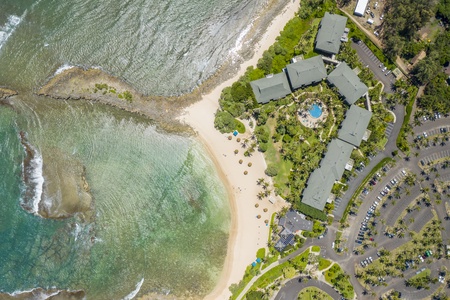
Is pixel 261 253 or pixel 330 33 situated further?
pixel 261 253

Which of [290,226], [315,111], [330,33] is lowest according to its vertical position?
[290,226]

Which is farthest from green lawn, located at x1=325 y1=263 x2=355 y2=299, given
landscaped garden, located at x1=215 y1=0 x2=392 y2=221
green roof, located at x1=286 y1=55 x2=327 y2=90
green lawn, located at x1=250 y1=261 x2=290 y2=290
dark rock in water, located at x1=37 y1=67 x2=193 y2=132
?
dark rock in water, located at x1=37 y1=67 x2=193 y2=132

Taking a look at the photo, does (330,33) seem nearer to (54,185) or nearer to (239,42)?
(239,42)

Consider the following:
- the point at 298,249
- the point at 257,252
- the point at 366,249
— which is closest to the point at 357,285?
the point at 366,249

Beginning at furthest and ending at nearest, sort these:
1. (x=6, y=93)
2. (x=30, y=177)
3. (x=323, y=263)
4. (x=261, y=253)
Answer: (x=323, y=263), (x=261, y=253), (x=30, y=177), (x=6, y=93)

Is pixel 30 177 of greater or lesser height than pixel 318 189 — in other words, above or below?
below

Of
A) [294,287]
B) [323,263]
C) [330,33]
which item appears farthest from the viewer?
[323,263]

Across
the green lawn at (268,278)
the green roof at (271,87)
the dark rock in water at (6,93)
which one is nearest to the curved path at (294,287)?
the green lawn at (268,278)

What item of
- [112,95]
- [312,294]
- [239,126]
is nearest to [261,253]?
[312,294]
